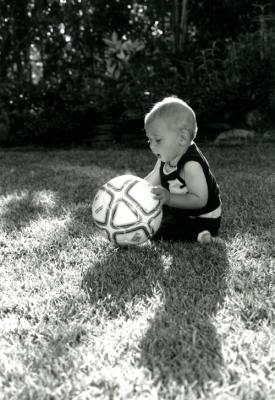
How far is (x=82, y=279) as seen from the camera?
7.59 ft

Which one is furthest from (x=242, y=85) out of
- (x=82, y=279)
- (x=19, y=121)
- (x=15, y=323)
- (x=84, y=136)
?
(x=15, y=323)

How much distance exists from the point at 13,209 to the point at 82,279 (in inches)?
61.2

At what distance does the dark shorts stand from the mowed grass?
4.2 inches

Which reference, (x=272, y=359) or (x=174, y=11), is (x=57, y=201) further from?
(x=174, y=11)

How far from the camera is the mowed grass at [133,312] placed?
1506 mm

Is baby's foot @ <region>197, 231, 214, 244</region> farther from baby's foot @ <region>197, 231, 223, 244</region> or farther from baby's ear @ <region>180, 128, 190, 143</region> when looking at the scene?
baby's ear @ <region>180, 128, 190, 143</region>

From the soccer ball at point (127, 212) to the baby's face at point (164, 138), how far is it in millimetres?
231

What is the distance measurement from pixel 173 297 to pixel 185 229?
891 mm

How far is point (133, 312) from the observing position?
6.42 feet

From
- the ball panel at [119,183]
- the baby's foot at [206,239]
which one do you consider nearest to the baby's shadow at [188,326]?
the baby's foot at [206,239]

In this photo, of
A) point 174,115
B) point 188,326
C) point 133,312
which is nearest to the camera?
point 188,326

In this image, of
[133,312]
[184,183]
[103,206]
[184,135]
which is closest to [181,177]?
[184,183]

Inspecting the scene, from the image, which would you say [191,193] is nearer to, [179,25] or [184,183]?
[184,183]

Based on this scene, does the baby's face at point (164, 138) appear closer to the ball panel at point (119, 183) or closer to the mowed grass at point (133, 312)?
the ball panel at point (119, 183)
